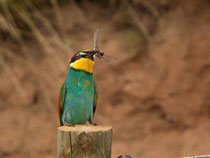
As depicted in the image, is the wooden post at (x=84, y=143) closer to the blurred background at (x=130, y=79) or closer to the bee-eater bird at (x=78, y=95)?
the bee-eater bird at (x=78, y=95)

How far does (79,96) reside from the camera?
267 centimetres

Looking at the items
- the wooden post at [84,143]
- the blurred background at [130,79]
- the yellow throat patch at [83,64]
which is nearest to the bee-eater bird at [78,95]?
the yellow throat patch at [83,64]

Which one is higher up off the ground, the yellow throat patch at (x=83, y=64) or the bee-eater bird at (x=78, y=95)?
the yellow throat patch at (x=83, y=64)

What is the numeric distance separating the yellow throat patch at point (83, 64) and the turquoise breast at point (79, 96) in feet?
0.11

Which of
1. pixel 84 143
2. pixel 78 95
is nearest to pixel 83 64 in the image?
pixel 78 95

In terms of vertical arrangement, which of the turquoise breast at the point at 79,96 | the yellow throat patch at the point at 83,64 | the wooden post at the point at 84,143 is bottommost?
the wooden post at the point at 84,143

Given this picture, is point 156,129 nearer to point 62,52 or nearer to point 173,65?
point 173,65

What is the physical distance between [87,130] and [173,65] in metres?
2.63

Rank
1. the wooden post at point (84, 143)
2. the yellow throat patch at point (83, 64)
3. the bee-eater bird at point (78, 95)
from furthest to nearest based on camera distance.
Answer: the bee-eater bird at point (78, 95) < the yellow throat patch at point (83, 64) < the wooden post at point (84, 143)

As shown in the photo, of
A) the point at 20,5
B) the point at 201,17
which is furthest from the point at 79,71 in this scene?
the point at 201,17

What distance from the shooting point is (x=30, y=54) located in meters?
4.18

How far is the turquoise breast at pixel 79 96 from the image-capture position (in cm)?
266

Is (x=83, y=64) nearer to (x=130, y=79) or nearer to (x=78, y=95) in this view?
(x=78, y=95)

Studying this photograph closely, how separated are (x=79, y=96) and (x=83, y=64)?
0.69 ft
